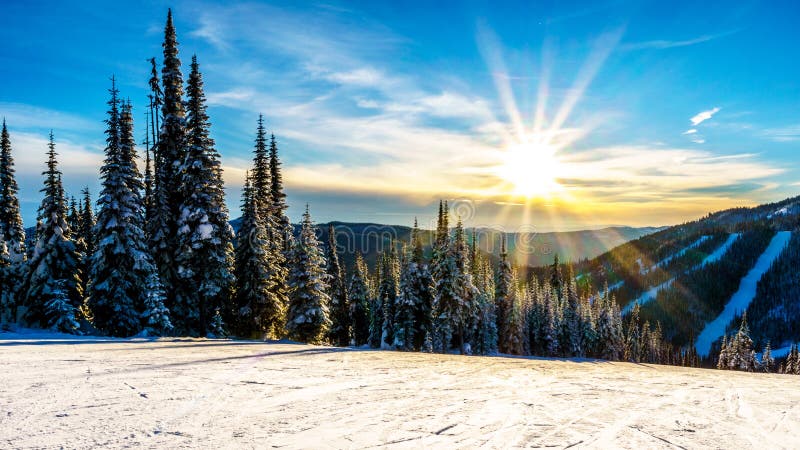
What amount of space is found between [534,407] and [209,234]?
22789mm

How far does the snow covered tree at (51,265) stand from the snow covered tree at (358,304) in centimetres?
2850

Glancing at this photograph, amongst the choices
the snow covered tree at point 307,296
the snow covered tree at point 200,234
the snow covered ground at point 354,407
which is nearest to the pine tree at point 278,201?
the snow covered tree at point 307,296

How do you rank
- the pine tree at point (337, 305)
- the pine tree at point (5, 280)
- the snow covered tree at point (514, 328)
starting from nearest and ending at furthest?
the pine tree at point (5, 280), the pine tree at point (337, 305), the snow covered tree at point (514, 328)

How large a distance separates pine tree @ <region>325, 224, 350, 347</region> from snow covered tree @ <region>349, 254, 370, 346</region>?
966 millimetres

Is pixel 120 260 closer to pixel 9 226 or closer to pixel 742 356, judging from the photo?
pixel 9 226

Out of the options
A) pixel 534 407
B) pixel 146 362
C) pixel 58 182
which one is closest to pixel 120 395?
pixel 146 362

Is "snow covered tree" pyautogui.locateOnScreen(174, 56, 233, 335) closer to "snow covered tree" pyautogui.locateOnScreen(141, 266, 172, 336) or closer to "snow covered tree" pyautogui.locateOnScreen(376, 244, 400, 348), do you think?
"snow covered tree" pyautogui.locateOnScreen(141, 266, 172, 336)

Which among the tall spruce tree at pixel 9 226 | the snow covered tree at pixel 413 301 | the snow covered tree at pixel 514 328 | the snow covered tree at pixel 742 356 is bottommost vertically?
the snow covered tree at pixel 742 356

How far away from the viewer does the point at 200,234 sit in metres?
25.3

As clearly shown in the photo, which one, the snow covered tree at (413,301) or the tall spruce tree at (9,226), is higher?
the tall spruce tree at (9,226)

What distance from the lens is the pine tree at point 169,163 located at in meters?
26.7

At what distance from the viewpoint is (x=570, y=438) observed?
5734 millimetres

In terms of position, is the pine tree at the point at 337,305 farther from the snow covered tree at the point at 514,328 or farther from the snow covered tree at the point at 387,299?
the snow covered tree at the point at 514,328

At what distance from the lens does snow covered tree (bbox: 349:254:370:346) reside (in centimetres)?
5281
